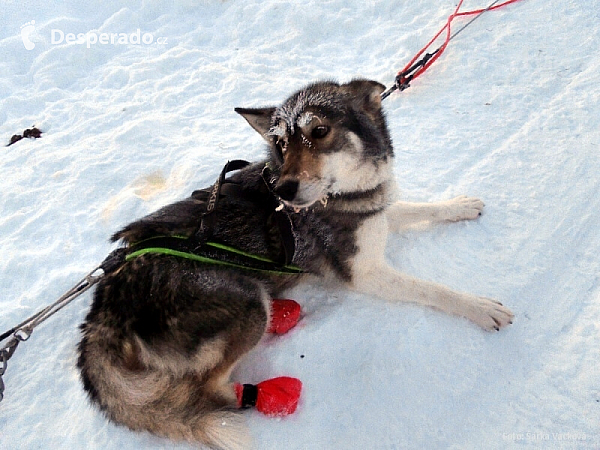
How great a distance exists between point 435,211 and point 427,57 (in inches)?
78.1

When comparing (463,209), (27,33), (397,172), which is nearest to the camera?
(463,209)

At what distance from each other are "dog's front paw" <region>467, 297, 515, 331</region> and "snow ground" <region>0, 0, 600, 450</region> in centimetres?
6

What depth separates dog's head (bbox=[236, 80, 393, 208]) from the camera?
7.54 ft

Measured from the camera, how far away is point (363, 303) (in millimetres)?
2781

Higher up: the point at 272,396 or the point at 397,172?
the point at 397,172

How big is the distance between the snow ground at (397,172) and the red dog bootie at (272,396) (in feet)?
0.24

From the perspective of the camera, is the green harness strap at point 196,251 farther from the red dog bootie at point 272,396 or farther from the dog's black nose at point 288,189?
the red dog bootie at point 272,396

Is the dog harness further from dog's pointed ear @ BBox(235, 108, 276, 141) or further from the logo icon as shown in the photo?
the logo icon

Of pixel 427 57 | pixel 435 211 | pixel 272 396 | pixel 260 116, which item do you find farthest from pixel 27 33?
pixel 272 396

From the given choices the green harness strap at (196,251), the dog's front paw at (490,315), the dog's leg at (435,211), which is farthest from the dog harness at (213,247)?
the dog's front paw at (490,315)

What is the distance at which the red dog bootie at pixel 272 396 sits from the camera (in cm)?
230

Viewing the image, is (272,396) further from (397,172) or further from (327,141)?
(397,172)

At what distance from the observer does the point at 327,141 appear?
242 centimetres

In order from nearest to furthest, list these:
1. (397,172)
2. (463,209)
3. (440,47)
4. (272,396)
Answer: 1. (272,396)
2. (463,209)
3. (397,172)
4. (440,47)
